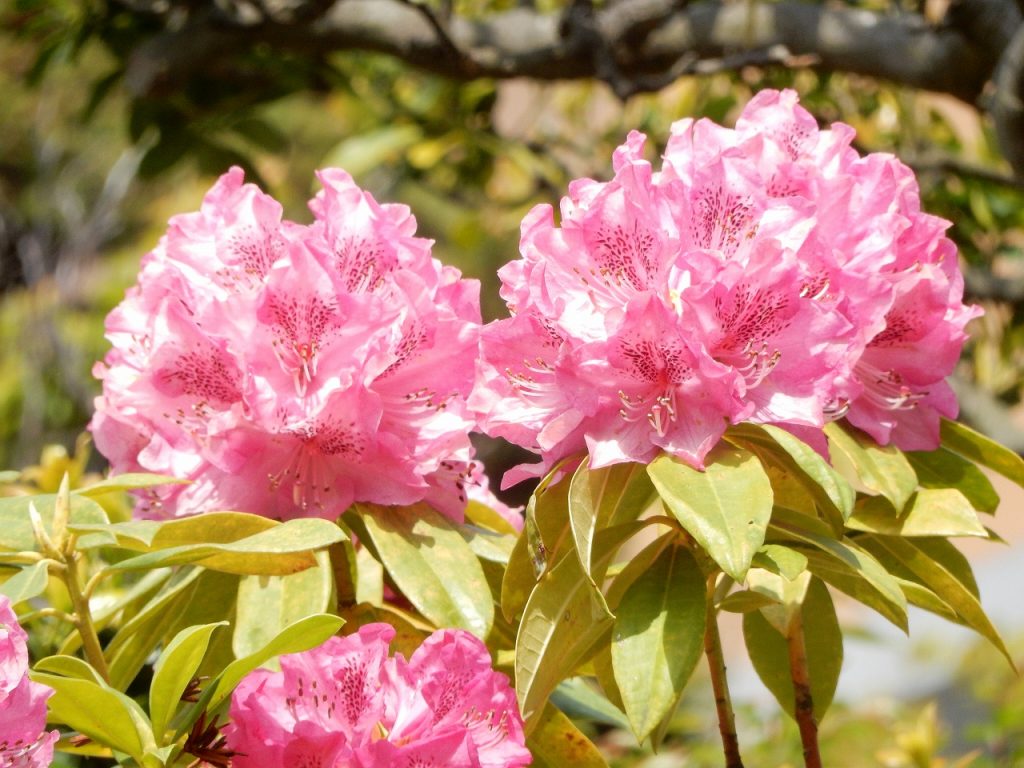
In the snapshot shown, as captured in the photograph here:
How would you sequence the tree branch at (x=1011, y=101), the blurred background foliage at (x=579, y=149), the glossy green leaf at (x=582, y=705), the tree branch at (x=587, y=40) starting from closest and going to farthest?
the glossy green leaf at (x=582, y=705) < the tree branch at (x=1011, y=101) < the tree branch at (x=587, y=40) < the blurred background foliage at (x=579, y=149)

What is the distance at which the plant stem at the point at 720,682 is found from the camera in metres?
0.79

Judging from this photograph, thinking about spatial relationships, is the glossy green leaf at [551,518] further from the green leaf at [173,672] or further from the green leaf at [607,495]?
the green leaf at [173,672]

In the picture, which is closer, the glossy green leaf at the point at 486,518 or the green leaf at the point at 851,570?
the green leaf at the point at 851,570

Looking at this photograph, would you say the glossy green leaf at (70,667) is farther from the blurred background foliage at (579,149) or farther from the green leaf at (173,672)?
the blurred background foliage at (579,149)

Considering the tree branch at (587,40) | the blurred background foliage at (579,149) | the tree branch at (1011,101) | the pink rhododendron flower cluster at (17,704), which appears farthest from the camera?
the blurred background foliage at (579,149)

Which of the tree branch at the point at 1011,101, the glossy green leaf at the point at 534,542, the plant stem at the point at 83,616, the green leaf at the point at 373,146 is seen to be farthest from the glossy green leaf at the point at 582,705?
the green leaf at the point at 373,146

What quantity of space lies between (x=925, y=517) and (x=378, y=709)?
312 millimetres

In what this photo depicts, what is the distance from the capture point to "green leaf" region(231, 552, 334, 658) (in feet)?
2.55

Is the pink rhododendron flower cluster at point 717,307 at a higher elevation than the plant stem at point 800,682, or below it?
higher

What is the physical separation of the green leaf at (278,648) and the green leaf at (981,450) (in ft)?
1.36

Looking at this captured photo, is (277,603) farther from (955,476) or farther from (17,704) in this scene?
(955,476)

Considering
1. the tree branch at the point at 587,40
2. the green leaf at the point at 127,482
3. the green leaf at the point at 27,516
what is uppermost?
the green leaf at the point at 127,482

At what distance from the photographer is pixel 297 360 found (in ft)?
2.61

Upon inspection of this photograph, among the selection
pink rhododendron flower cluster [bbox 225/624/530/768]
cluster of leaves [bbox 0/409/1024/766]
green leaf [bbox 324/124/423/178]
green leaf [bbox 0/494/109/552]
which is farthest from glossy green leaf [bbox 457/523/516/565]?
green leaf [bbox 324/124/423/178]
